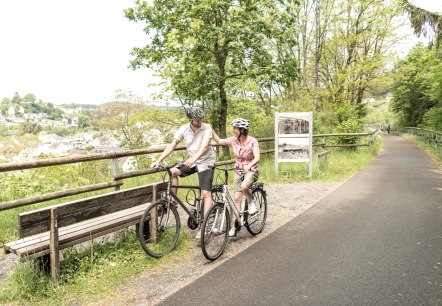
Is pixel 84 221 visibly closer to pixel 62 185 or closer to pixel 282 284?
pixel 282 284

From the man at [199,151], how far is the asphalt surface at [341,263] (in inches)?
40.7

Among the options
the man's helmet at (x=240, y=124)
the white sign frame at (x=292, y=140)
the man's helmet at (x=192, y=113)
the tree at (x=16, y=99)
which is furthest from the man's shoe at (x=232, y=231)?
the tree at (x=16, y=99)

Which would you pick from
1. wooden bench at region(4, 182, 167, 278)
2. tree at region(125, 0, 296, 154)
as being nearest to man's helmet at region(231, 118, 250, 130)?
wooden bench at region(4, 182, 167, 278)

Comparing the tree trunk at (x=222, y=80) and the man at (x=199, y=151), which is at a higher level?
the tree trunk at (x=222, y=80)

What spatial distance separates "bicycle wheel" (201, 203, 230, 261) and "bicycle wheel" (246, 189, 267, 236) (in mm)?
707

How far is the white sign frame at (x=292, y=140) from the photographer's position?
10727mm

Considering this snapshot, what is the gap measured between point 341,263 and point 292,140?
6709mm

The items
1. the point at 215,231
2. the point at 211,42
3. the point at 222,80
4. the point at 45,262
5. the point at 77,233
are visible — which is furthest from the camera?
the point at 222,80

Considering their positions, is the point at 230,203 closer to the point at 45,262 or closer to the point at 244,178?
the point at 244,178

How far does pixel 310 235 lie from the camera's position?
555cm

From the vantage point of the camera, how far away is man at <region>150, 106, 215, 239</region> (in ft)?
16.0

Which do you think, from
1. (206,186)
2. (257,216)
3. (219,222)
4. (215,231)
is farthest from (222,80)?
(215,231)

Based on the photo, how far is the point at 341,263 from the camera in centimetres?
439

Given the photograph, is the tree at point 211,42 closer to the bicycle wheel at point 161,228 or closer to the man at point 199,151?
the man at point 199,151
